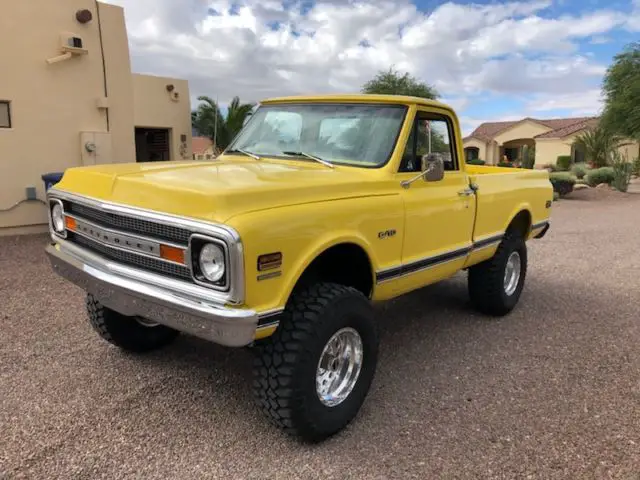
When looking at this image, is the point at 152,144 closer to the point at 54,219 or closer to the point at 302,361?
the point at 54,219

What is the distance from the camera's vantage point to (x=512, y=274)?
5645 millimetres

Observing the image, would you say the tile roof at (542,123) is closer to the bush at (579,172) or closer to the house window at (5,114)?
the bush at (579,172)

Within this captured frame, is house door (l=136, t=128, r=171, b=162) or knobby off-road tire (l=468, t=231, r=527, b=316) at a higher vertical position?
house door (l=136, t=128, r=171, b=162)

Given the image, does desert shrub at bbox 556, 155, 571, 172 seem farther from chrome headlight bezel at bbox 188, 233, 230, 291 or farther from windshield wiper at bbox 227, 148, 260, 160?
chrome headlight bezel at bbox 188, 233, 230, 291

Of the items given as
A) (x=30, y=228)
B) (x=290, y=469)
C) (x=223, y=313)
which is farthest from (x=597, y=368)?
(x=30, y=228)

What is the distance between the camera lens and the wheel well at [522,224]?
18.0 ft

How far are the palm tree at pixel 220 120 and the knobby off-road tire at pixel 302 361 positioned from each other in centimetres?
2471

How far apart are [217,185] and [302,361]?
1015mm

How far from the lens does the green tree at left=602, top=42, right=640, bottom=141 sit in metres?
26.8

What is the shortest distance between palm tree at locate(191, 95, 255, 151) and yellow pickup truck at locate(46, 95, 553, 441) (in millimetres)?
23517

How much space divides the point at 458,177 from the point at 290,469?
2619 mm

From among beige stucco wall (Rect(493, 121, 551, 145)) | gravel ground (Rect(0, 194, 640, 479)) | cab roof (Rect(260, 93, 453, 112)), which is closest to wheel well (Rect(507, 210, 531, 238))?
gravel ground (Rect(0, 194, 640, 479))

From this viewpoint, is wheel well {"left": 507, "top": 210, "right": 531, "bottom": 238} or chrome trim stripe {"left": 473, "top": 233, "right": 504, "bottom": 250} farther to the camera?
wheel well {"left": 507, "top": 210, "right": 531, "bottom": 238}

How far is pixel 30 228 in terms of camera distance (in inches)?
364
